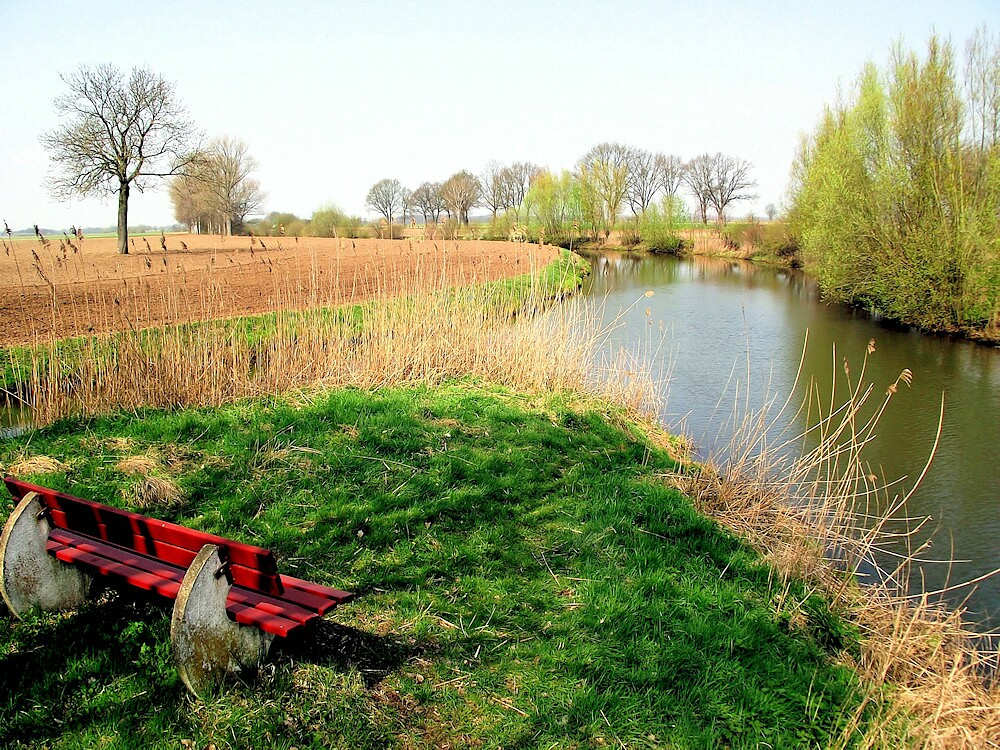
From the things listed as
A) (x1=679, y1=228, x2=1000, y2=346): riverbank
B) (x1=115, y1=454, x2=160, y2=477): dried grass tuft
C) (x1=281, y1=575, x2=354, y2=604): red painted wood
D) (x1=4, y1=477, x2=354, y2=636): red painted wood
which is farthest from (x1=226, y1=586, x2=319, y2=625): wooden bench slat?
(x1=679, y1=228, x2=1000, y2=346): riverbank

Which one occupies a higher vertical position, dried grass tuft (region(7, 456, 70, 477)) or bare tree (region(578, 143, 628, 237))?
bare tree (region(578, 143, 628, 237))

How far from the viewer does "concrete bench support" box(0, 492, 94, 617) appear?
281cm

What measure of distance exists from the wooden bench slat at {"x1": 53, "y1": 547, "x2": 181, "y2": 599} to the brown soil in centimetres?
332

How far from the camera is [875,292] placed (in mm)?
16672

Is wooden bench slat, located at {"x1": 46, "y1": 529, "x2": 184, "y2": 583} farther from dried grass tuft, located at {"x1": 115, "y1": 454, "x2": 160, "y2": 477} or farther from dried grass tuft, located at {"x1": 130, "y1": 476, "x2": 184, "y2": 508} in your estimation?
dried grass tuft, located at {"x1": 115, "y1": 454, "x2": 160, "y2": 477}

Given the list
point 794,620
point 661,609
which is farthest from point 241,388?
point 794,620

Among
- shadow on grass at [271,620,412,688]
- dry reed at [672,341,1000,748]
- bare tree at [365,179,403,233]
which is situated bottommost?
dry reed at [672,341,1000,748]

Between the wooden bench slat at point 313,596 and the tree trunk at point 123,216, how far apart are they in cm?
2905

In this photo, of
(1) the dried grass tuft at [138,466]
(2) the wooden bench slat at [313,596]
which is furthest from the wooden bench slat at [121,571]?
(1) the dried grass tuft at [138,466]

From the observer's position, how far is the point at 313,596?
8.90 feet

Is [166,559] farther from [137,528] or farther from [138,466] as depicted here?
[138,466]

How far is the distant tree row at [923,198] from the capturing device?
A: 1424cm

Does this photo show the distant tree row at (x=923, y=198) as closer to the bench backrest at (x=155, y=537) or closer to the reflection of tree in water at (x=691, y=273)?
the reflection of tree in water at (x=691, y=273)

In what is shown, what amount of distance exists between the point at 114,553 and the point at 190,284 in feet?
54.4
